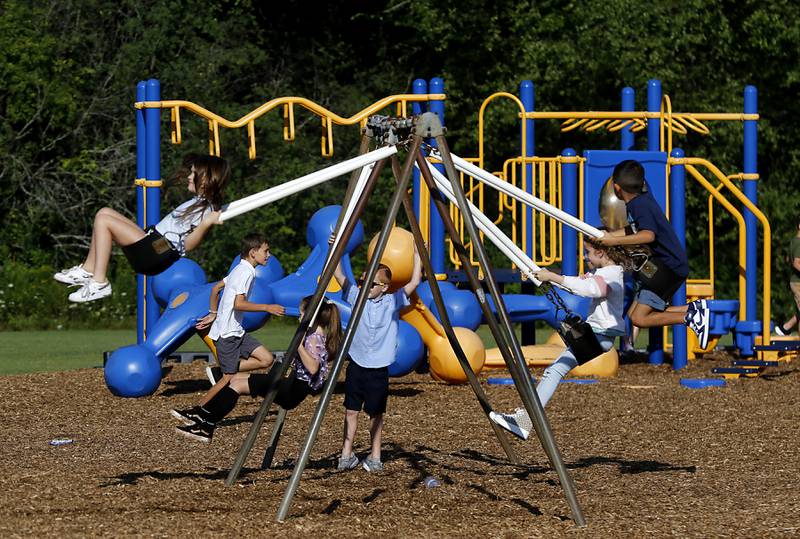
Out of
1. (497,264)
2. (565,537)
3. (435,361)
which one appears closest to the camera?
(565,537)

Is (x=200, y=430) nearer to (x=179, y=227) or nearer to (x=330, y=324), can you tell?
(x=179, y=227)

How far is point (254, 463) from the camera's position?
9.04 metres

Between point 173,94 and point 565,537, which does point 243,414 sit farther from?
point 173,94

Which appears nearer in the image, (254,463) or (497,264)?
(254,463)

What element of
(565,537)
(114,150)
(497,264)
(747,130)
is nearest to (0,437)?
(565,537)

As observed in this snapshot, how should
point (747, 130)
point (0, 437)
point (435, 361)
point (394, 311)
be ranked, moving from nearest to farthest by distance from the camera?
point (394, 311)
point (0, 437)
point (435, 361)
point (747, 130)

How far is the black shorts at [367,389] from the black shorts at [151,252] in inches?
67.6

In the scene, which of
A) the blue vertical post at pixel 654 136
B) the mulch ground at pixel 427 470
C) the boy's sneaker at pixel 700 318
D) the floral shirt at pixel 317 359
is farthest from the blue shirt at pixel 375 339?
the blue vertical post at pixel 654 136

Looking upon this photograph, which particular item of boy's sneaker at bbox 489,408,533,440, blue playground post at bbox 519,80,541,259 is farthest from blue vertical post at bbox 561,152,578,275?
boy's sneaker at bbox 489,408,533,440

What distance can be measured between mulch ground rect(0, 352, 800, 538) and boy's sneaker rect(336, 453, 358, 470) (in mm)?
113

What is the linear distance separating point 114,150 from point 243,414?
15.1 m

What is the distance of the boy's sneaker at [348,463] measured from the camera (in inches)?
344

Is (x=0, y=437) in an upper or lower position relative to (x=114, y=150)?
lower

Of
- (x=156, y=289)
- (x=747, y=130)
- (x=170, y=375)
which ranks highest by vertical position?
(x=747, y=130)
